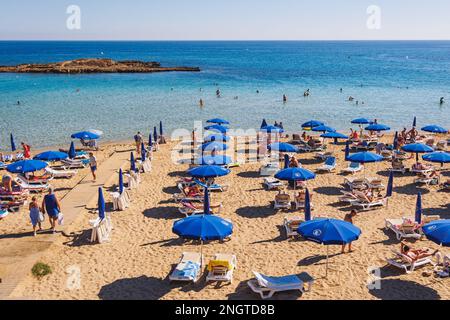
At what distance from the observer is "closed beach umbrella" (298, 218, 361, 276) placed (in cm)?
1009

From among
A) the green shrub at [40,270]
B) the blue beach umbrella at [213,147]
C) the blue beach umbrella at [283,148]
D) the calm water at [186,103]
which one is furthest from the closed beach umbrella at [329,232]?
the calm water at [186,103]

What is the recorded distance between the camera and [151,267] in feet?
37.3

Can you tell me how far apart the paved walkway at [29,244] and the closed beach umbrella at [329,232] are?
22.5ft

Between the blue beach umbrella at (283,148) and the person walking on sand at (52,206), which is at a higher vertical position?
the blue beach umbrella at (283,148)

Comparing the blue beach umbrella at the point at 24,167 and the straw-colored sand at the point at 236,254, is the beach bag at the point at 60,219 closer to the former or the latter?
the straw-colored sand at the point at 236,254

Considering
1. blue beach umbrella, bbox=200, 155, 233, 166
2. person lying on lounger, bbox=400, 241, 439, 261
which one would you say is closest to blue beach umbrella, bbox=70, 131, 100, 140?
blue beach umbrella, bbox=200, 155, 233, 166

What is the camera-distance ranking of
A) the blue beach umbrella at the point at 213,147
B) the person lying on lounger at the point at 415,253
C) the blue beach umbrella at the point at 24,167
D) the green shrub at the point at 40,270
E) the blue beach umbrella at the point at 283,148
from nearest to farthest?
the green shrub at the point at 40,270
the person lying on lounger at the point at 415,253
the blue beach umbrella at the point at 24,167
the blue beach umbrella at the point at 283,148
the blue beach umbrella at the point at 213,147

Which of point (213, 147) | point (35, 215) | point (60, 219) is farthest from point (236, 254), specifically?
point (213, 147)

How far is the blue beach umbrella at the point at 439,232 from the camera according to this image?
991 cm

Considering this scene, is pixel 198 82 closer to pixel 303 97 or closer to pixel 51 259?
pixel 303 97

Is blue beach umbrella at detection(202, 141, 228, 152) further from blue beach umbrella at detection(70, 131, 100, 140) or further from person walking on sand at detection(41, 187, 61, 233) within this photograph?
person walking on sand at detection(41, 187, 61, 233)

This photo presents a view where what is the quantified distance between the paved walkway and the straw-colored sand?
26 centimetres

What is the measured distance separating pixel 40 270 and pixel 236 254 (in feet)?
16.4
